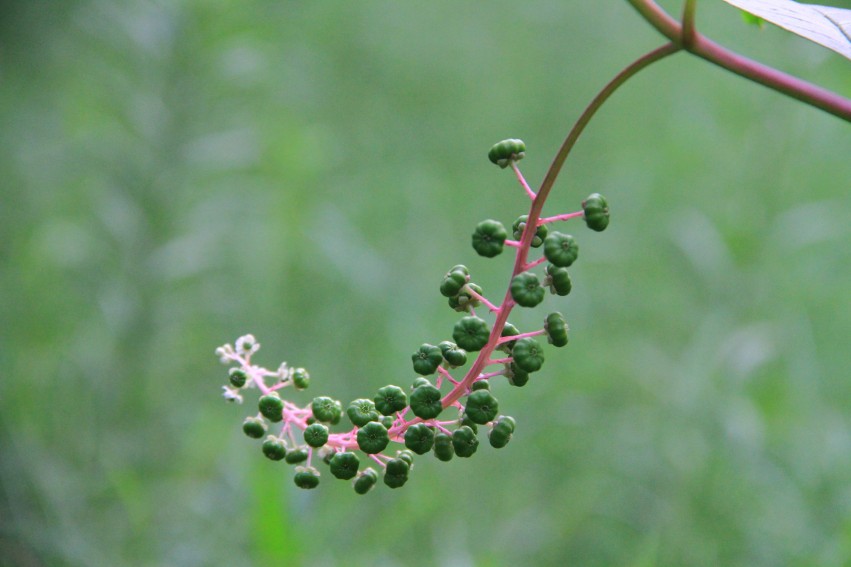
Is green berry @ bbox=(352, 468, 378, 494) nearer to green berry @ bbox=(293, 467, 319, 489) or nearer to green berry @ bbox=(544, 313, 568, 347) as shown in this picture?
green berry @ bbox=(293, 467, 319, 489)

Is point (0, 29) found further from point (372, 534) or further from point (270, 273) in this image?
point (372, 534)

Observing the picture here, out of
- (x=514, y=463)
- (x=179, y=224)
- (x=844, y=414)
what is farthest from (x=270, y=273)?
(x=844, y=414)

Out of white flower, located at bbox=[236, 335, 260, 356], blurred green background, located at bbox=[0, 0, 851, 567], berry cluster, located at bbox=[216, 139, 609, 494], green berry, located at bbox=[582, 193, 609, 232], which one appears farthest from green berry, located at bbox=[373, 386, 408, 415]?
blurred green background, located at bbox=[0, 0, 851, 567]

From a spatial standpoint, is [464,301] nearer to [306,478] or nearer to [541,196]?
[541,196]

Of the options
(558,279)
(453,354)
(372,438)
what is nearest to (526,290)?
(558,279)

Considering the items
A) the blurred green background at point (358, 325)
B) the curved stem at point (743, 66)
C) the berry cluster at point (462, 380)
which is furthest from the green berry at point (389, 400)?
the blurred green background at point (358, 325)

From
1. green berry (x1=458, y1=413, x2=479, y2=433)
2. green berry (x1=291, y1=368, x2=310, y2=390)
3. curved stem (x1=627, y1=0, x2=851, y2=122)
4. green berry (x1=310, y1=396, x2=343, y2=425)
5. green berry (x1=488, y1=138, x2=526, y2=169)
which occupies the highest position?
curved stem (x1=627, y1=0, x2=851, y2=122)

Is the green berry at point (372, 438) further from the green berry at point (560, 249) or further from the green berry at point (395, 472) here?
the green berry at point (560, 249)
